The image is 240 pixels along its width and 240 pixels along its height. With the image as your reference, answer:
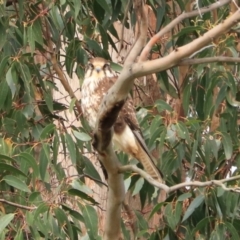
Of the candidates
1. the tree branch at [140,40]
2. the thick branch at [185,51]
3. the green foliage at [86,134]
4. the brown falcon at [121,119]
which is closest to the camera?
the thick branch at [185,51]

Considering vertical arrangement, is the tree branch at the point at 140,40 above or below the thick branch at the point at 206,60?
above

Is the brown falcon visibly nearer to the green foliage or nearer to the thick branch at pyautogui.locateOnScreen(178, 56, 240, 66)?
the green foliage

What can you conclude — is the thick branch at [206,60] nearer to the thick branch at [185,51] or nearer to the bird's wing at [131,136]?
the thick branch at [185,51]

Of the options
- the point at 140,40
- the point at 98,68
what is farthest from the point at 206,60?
the point at 98,68

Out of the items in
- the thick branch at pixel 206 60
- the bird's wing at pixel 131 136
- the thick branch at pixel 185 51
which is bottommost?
the bird's wing at pixel 131 136

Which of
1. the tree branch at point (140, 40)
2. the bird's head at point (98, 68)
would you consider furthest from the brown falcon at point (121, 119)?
the tree branch at point (140, 40)

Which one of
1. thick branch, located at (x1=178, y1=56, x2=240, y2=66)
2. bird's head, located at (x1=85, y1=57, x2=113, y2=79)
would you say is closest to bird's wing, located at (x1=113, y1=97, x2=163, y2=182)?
bird's head, located at (x1=85, y1=57, x2=113, y2=79)

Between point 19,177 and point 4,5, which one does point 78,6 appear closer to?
point 4,5

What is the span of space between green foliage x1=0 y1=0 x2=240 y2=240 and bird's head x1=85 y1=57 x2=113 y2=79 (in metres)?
0.05

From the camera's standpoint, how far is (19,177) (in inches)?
125

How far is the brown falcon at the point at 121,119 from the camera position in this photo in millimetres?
3256

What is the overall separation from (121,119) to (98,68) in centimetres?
22

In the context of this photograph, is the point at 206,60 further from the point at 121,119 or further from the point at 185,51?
the point at 121,119

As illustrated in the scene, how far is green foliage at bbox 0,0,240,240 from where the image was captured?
10.3ft
